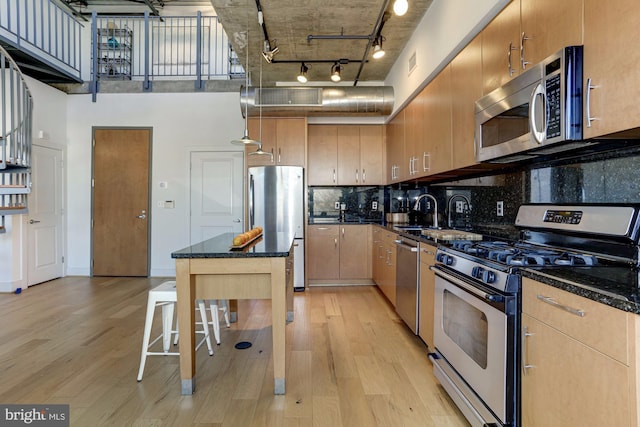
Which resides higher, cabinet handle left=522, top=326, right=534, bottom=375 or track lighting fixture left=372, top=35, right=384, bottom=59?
track lighting fixture left=372, top=35, right=384, bottom=59

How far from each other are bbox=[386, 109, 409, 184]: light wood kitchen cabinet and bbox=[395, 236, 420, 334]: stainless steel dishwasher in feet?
3.83

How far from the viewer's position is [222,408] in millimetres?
2020

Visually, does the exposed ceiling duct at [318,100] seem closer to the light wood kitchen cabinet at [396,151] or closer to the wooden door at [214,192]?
the light wood kitchen cabinet at [396,151]

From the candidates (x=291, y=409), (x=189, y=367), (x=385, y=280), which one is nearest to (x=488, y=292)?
(x=291, y=409)

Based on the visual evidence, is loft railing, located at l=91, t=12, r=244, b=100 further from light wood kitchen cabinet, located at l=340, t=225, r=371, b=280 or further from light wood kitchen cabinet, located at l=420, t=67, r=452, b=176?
light wood kitchen cabinet, located at l=420, t=67, r=452, b=176

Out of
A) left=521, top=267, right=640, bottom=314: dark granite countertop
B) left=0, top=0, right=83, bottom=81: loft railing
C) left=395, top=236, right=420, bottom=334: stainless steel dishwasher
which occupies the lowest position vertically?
left=395, top=236, right=420, bottom=334: stainless steel dishwasher

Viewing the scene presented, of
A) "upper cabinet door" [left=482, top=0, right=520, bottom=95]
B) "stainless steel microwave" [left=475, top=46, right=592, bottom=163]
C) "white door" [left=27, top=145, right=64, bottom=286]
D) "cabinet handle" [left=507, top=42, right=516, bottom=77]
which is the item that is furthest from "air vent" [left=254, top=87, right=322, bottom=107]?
"white door" [left=27, top=145, right=64, bottom=286]

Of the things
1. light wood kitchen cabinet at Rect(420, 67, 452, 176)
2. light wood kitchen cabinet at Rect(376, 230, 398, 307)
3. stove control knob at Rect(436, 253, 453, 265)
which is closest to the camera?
stove control knob at Rect(436, 253, 453, 265)

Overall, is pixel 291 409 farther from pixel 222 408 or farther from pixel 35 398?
pixel 35 398

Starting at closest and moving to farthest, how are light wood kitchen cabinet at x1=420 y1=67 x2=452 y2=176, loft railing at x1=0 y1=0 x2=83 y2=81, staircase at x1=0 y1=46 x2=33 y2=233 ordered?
light wood kitchen cabinet at x1=420 y1=67 x2=452 y2=176 < staircase at x1=0 y1=46 x2=33 y2=233 < loft railing at x1=0 y1=0 x2=83 y2=81

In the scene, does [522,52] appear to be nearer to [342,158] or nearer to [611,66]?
[611,66]

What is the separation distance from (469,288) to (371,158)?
3611 mm

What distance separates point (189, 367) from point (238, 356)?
0.62 meters

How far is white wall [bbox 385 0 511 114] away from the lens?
7.41 feet
